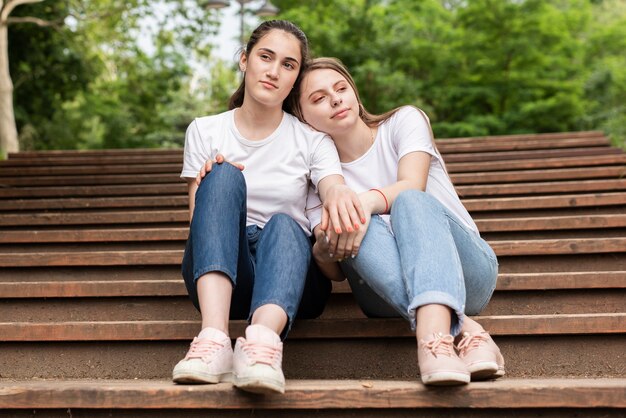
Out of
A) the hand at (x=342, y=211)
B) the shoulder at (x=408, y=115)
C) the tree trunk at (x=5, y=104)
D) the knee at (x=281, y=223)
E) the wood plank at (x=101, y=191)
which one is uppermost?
the shoulder at (x=408, y=115)

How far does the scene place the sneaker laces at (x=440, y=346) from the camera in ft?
5.32

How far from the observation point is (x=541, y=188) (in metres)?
3.81

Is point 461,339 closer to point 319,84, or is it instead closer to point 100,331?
point 319,84

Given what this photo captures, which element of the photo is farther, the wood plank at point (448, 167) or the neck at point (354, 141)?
the wood plank at point (448, 167)

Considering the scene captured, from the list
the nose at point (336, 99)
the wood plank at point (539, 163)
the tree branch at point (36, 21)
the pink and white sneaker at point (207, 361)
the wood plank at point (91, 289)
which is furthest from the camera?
the tree branch at point (36, 21)

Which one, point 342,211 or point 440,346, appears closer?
point 440,346

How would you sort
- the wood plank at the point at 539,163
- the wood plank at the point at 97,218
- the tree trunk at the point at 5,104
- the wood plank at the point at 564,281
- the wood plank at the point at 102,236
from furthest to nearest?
the tree trunk at the point at 5,104 → the wood plank at the point at 539,163 → the wood plank at the point at 97,218 → the wood plank at the point at 102,236 → the wood plank at the point at 564,281

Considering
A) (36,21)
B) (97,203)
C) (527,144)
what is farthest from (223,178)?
(36,21)

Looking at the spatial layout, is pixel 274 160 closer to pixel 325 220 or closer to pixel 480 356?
pixel 325 220

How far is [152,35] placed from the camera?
36.4 feet

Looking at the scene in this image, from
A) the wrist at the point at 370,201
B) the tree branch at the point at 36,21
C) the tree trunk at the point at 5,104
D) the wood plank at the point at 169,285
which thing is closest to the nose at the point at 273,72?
the wrist at the point at 370,201

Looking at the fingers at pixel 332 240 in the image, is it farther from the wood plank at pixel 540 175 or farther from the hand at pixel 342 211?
the wood plank at pixel 540 175

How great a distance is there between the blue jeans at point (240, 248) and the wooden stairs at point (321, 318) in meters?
0.23

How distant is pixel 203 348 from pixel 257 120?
84cm
